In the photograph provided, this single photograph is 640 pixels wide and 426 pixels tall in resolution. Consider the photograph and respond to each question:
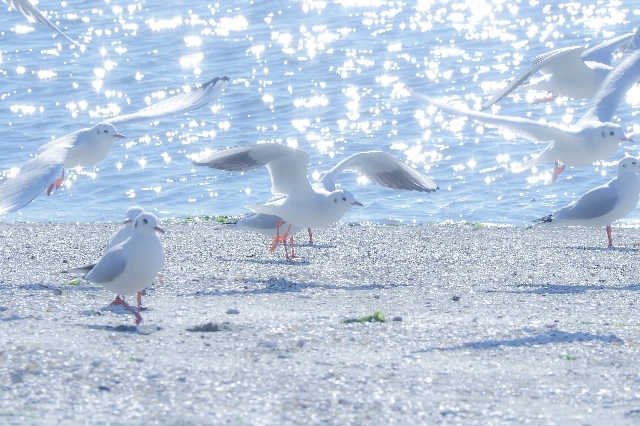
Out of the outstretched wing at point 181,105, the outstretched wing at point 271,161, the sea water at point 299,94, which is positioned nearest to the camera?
the outstretched wing at point 271,161

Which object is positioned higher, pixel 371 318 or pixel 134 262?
pixel 134 262

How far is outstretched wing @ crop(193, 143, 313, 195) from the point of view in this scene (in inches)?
355

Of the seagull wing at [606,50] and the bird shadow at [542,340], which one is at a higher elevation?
the seagull wing at [606,50]

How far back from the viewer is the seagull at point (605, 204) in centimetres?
1085

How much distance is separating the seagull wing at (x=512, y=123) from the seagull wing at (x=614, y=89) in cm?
74

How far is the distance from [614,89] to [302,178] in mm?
3326

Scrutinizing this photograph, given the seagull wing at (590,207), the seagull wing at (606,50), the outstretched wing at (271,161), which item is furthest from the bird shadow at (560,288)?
the seagull wing at (606,50)

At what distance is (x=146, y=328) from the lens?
21.1 ft

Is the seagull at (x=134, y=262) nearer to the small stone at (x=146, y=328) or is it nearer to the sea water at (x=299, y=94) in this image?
the small stone at (x=146, y=328)

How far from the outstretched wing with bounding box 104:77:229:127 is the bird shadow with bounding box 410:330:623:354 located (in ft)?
15.2

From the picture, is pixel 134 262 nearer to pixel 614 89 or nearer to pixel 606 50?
pixel 614 89

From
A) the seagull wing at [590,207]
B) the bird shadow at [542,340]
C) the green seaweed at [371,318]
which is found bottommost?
the seagull wing at [590,207]

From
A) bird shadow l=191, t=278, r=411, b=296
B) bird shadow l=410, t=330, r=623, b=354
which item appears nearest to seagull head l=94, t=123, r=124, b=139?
bird shadow l=191, t=278, r=411, b=296

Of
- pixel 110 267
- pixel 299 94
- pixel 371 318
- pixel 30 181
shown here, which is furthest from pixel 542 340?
pixel 299 94
